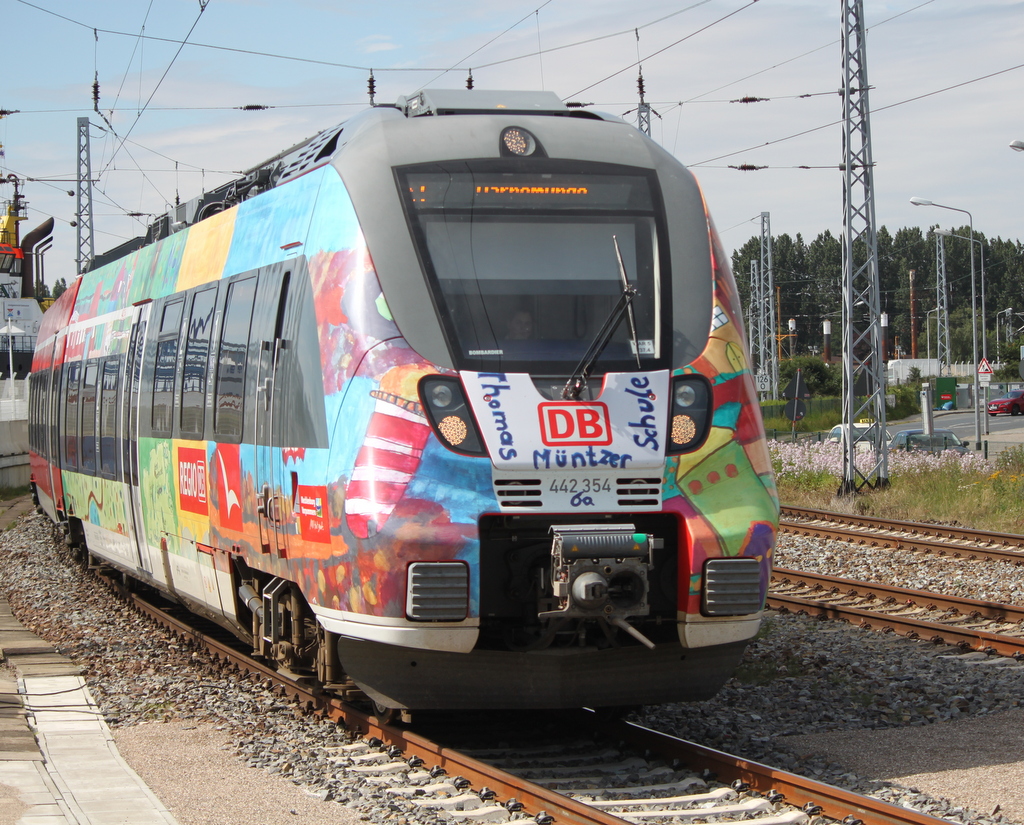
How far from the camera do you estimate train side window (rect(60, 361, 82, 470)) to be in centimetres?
1488

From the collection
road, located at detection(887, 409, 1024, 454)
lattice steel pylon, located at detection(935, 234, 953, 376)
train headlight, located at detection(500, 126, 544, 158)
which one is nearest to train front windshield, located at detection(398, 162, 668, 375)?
train headlight, located at detection(500, 126, 544, 158)

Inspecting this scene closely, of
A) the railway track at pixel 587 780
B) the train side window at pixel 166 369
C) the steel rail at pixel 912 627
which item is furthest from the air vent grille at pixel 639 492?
the train side window at pixel 166 369

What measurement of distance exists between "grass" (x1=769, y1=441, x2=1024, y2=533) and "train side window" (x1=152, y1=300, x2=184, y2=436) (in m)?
12.9

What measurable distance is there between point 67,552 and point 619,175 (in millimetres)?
14644

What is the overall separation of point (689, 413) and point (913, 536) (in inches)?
463

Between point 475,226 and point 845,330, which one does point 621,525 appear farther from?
point 845,330

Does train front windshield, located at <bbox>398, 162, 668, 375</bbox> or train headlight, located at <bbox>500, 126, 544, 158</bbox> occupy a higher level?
train headlight, located at <bbox>500, 126, 544, 158</bbox>

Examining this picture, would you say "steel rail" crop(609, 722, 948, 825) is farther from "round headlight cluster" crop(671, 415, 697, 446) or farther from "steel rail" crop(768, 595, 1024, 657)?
"steel rail" crop(768, 595, 1024, 657)

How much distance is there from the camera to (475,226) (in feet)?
23.0

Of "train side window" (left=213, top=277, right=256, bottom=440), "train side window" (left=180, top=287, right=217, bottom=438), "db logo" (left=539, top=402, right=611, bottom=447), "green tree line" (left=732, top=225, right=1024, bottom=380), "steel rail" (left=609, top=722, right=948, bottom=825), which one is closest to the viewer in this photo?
"steel rail" (left=609, top=722, right=948, bottom=825)

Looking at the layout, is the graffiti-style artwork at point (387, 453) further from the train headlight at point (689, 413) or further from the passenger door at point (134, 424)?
the passenger door at point (134, 424)

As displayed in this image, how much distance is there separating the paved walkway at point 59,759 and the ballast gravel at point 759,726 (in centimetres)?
14

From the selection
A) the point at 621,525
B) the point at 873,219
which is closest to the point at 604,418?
the point at 621,525

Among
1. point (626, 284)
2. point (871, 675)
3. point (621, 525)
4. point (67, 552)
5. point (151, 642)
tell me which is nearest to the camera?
point (621, 525)
